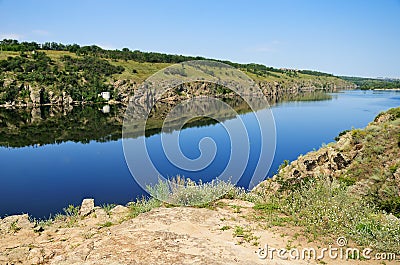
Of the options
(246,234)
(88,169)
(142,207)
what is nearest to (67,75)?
(88,169)

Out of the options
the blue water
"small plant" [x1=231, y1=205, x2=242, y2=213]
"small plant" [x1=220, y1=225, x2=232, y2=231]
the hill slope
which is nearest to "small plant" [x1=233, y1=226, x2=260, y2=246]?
"small plant" [x1=220, y1=225, x2=232, y2=231]

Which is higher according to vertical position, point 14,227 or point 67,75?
point 67,75

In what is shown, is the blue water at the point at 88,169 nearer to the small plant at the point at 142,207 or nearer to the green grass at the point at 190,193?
the green grass at the point at 190,193

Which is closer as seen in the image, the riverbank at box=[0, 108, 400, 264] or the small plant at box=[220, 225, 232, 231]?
the riverbank at box=[0, 108, 400, 264]

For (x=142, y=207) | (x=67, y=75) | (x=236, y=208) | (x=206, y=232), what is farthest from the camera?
(x=67, y=75)

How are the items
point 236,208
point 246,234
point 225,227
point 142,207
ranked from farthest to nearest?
point 142,207, point 236,208, point 225,227, point 246,234

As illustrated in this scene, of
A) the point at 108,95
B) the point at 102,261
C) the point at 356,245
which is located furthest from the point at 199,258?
the point at 108,95

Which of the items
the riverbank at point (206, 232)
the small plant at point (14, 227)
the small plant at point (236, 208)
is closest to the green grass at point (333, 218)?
the riverbank at point (206, 232)

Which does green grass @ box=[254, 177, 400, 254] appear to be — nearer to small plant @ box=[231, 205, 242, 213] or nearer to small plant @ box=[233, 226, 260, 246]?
small plant @ box=[231, 205, 242, 213]

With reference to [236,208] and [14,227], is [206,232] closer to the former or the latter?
[236,208]

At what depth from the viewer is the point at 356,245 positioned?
6277mm

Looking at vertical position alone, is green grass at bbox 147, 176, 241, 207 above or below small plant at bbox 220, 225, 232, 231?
above

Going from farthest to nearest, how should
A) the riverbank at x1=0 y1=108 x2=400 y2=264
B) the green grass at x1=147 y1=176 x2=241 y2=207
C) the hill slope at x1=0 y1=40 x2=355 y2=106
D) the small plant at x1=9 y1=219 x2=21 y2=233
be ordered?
the hill slope at x1=0 y1=40 x2=355 y2=106 < the green grass at x1=147 y1=176 x2=241 y2=207 < the small plant at x1=9 y1=219 x2=21 y2=233 < the riverbank at x1=0 y1=108 x2=400 y2=264

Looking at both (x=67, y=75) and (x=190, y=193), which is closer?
(x=190, y=193)
